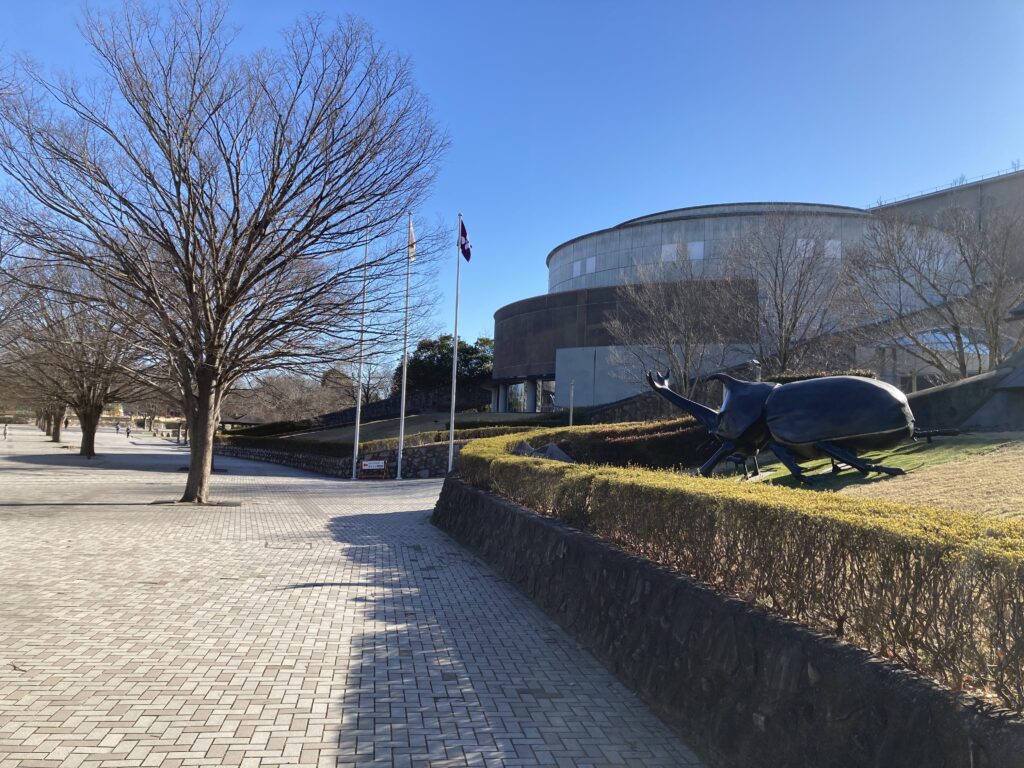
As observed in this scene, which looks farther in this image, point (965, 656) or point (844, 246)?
point (844, 246)

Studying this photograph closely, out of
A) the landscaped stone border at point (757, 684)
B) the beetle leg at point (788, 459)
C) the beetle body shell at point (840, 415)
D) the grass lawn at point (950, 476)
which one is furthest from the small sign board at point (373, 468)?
the landscaped stone border at point (757, 684)

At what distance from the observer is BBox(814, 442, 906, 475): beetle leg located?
1149 centimetres

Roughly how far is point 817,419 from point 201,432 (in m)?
12.4

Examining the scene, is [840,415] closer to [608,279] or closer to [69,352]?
[69,352]

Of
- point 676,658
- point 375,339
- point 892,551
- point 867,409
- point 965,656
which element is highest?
point 375,339

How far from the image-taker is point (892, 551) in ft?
11.8

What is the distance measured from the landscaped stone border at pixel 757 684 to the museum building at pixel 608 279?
2863 centimetres

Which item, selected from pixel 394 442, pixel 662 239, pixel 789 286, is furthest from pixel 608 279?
pixel 394 442

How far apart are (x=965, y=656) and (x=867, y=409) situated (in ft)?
28.4

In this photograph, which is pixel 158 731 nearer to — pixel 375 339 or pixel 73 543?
pixel 73 543

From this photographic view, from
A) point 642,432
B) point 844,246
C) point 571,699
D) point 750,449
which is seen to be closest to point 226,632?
point 571,699

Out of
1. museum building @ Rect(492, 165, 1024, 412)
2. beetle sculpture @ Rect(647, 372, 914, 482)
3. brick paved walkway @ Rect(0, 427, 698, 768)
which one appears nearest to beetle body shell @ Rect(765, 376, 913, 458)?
A: beetle sculpture @ Rect(647, 372, 914, 482)

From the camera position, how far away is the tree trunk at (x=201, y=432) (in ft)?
53.4

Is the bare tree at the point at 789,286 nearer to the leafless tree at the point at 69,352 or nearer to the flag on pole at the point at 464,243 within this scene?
the flag on pole at the point at 464,243
